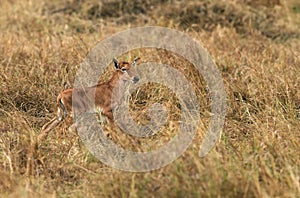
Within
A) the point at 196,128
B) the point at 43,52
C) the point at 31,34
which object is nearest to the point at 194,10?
the point at 31,34

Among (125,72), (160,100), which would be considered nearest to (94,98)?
(125,72)

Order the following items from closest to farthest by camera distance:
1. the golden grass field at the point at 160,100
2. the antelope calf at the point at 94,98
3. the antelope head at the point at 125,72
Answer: the golden grass field at the point at 160,100
the antelope calf at the point at 94,98
the antelope head at the point at 125,72

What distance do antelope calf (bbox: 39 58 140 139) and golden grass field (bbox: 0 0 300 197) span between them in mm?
126

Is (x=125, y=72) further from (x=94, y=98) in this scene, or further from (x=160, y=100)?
(x=160, y=100)

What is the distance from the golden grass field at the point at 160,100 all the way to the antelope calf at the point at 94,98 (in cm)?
13

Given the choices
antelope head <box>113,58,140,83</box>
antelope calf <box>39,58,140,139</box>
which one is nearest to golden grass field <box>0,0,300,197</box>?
antelope calf <box>39,58,140,139</box>

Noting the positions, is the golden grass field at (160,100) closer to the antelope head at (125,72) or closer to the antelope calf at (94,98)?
the antelope calf at (94,98)

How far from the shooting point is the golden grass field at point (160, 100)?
13.7 feet

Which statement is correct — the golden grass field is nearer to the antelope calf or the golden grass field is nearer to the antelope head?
the antelope calf

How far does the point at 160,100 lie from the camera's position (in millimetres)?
6508

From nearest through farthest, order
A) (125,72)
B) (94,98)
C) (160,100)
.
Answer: (94,98), (125,72), (160,100)

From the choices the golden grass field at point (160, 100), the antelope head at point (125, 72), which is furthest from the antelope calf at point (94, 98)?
the golden grass field at point (160, 100)

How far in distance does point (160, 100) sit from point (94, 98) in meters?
0.89

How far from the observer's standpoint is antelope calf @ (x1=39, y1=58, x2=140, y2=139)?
5770 millimetres
